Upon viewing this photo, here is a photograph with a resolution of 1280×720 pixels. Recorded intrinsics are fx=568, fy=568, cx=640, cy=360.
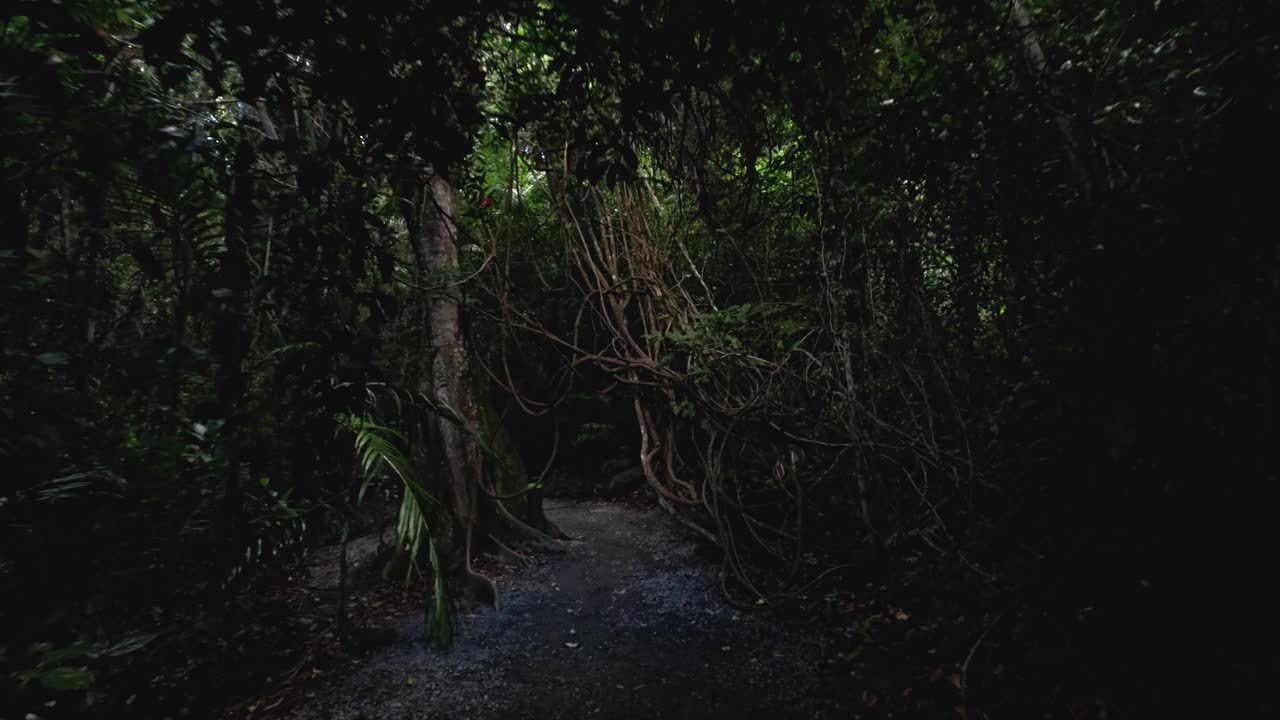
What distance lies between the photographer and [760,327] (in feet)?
11.2

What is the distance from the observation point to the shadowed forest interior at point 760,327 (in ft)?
3.27

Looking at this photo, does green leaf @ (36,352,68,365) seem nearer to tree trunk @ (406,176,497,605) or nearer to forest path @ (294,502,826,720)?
forest path @ (294,502,826,720)

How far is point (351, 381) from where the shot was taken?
1.11m

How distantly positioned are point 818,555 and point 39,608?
3.49m

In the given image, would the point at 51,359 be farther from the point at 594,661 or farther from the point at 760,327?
the point at 760,327

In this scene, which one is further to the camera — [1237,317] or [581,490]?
[581,490]

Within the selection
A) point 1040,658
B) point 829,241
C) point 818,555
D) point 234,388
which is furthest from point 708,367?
point 234,388

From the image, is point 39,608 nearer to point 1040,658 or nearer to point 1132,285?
point 1132,285

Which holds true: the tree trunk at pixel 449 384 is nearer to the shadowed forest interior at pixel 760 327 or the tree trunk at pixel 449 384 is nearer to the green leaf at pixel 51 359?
the shadowed forest interior at pixel 760 327

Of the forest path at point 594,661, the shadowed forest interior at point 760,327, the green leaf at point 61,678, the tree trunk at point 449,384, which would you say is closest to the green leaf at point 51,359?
the shadowed forest interior at point 760,327

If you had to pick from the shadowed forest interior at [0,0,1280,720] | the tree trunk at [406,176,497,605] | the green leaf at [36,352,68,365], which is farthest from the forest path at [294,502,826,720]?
the green leaf at [36,352,68,365]

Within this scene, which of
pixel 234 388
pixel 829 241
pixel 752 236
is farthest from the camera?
pixel 752 236

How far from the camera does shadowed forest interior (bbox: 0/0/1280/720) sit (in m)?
1.00

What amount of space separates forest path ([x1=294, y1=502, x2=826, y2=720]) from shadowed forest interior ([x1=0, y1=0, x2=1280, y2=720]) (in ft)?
0.17
